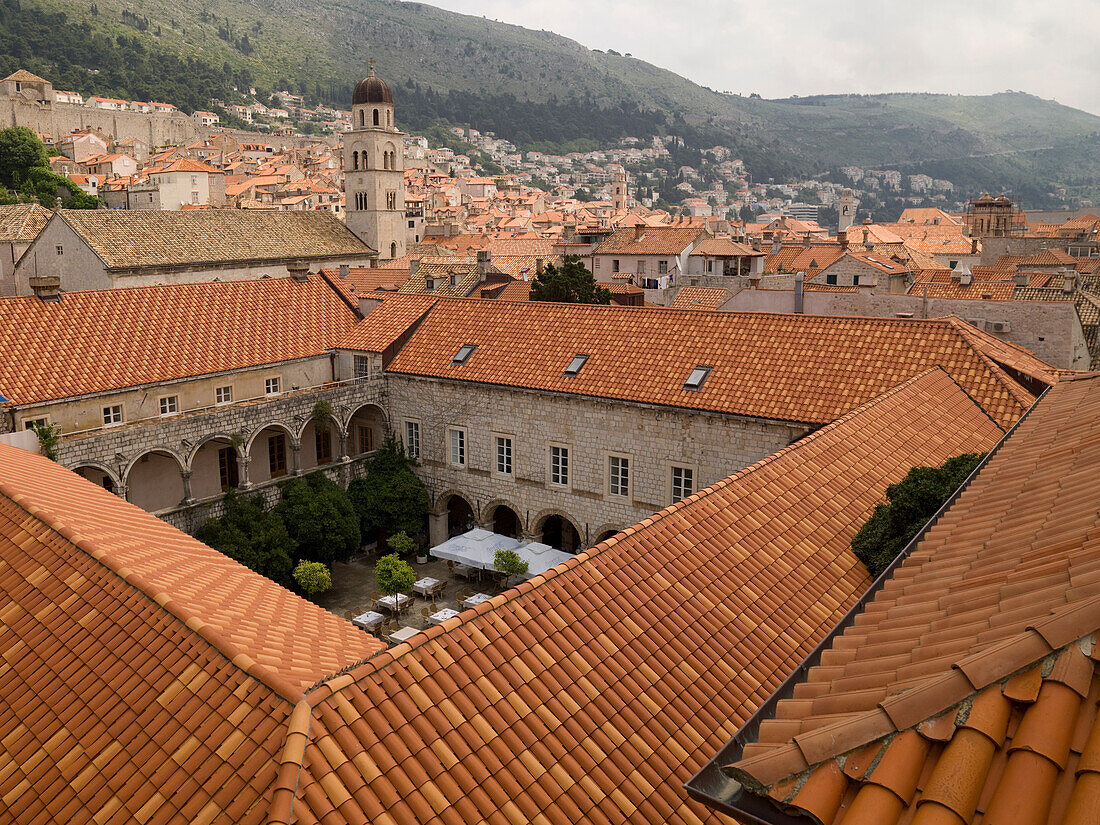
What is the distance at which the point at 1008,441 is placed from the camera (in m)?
11.2

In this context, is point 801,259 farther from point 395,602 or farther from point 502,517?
point 395,602

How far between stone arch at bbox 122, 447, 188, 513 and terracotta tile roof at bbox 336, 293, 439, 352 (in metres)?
7.94

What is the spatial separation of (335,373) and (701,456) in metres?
15.5

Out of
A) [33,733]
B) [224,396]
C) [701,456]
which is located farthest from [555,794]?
[224,396]

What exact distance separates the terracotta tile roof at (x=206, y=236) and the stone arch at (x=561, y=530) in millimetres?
31856

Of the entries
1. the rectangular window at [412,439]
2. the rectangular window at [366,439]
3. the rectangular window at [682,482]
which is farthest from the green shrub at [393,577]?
the rectangular window at [682,482]

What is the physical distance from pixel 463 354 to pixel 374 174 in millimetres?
44727

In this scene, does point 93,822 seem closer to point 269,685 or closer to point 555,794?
point 269,685

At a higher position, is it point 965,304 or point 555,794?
point 965,304

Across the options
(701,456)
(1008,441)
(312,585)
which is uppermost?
(1008,441)

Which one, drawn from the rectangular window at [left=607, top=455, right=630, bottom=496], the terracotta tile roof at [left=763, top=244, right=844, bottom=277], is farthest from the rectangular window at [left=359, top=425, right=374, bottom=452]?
the terracotta tile roof at [left=763, top=244, right=844, bottom=277]

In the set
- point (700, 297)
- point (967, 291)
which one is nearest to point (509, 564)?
point (700, 297)

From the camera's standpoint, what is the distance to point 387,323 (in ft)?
102

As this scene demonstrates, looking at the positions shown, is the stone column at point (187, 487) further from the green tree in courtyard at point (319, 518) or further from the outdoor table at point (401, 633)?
the outdoor table at point (401, 633)
